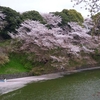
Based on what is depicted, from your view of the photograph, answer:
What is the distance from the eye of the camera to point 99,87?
16109 mm

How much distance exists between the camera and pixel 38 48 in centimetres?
2700

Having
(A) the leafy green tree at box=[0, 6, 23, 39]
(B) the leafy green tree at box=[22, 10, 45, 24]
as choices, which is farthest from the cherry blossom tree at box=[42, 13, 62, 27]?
(A) the leafy green tree at box=[0, 6, 23, 39]

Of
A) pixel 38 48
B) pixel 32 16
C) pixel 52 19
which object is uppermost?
pixel 32 16

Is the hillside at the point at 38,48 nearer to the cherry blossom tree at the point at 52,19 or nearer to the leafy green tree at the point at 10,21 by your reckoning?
the leafy green tree at the point at 10,21

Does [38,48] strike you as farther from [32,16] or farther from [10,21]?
[32,16]

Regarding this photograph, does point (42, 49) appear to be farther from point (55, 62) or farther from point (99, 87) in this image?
point (99, 87)

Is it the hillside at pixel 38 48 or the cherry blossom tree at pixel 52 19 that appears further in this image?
the cherry blossom tree at pixel 52 19

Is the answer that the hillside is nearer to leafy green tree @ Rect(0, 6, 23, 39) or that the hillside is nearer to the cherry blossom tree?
leafy green tree @ Rect(0, 6, 23, 39)

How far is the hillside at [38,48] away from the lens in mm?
26094

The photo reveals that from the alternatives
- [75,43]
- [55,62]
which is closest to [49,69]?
[55,62]

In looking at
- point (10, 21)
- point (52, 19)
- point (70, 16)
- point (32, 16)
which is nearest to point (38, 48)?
point (10, 21)

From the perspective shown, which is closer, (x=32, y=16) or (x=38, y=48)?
(x=38, y=48)

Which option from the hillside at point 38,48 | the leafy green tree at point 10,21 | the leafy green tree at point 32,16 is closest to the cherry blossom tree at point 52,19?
the hillside at point 38,48

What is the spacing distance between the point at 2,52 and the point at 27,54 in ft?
10.8
